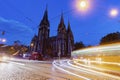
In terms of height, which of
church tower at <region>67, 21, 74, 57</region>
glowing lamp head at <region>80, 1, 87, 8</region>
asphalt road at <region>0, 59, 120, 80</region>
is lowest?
asphalt road at <region>0, 59, 120, 80</region>

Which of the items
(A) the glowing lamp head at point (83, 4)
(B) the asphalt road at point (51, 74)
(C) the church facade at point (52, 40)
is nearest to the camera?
(B) the asphalt road at point (51, 74)

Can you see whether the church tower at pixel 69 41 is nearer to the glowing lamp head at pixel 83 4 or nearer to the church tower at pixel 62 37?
the church tower at pixel 62 37

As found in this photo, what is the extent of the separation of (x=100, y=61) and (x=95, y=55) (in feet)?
5.55

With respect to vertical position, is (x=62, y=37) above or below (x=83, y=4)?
above

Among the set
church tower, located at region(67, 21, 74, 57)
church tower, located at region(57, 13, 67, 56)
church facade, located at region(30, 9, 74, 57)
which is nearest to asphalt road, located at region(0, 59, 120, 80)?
church tower, located at region(57, 13, 67, 56)

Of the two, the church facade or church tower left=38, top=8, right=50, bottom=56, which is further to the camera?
church tower left=38, top=8, right=50, bottom=56

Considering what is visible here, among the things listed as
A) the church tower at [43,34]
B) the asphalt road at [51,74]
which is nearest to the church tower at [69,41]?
the church tower at [43,34]

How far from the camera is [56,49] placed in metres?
112

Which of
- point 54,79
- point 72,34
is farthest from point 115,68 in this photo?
point 72,34

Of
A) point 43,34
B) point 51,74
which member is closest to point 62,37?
point 43,34

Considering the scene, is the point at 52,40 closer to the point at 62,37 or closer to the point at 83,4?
the point at 62,37

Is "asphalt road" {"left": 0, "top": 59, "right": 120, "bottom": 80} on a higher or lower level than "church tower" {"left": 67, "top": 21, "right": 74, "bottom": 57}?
lower

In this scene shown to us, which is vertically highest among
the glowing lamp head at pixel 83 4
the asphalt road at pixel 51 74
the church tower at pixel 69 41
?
the church tower at pixel 69 41

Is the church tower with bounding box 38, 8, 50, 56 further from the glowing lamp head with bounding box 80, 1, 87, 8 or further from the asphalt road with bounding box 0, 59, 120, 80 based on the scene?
the glowing lamp head with bounding box 80, 1, 87, 8
